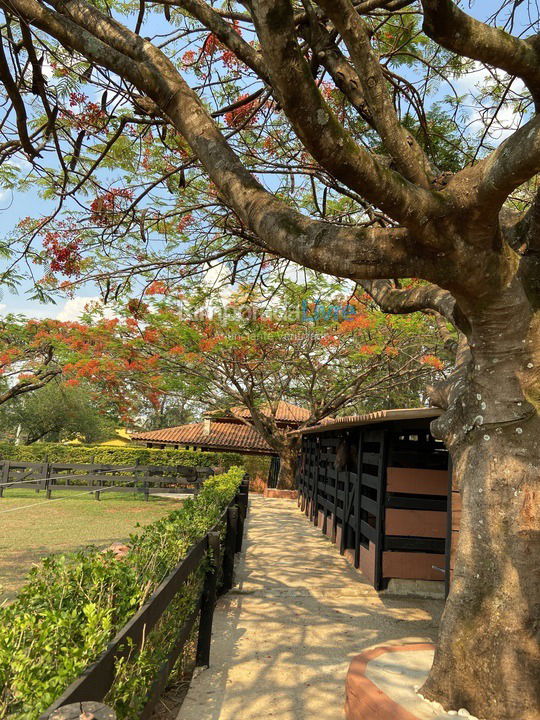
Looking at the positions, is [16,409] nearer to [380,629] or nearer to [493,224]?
[380,629]

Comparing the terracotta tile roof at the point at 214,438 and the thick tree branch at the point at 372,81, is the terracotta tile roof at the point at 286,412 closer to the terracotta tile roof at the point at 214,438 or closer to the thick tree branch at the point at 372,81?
the terracotta tile roof at the point at 214,438

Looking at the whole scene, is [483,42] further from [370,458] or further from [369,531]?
[369,531]

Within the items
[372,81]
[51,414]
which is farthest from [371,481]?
[51,414]

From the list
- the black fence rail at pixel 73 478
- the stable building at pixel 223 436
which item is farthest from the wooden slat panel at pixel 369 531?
the stable building at pixel 223 436

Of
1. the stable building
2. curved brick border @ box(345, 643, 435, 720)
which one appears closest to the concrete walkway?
curved brick border @ box(345, 643, 435, 720)

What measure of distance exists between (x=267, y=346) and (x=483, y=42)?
14.1 metres

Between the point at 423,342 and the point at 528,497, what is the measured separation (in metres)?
14.4

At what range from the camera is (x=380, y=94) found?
274 cm

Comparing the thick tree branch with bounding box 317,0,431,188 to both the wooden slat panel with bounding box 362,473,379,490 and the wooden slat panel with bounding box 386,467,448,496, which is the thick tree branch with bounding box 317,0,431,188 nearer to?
the wooden slat panel with bounding box 386,467,448,496

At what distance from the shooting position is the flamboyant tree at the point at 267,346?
15.1m

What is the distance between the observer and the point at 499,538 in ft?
9.75

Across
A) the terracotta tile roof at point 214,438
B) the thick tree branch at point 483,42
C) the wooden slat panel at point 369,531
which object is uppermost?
the thick tree branch at point 483,42

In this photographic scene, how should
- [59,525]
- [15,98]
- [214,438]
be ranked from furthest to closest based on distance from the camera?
1. [214,438]
2. [59,525]
3. [15,98]

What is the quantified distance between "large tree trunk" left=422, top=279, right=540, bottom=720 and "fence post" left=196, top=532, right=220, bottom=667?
1.90m
